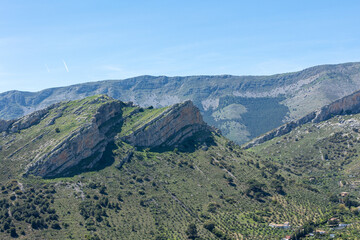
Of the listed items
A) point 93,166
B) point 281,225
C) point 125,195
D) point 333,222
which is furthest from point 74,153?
point 333,222

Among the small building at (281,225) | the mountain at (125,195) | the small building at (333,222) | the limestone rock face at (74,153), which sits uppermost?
the limestone rock face at (74,153)

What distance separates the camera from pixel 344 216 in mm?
163750

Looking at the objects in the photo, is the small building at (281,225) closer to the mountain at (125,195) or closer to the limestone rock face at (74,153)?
the mountain at (125,195)

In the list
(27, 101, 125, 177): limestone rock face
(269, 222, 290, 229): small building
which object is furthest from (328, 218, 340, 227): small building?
(27, 101, 125, 177): limestone rock face

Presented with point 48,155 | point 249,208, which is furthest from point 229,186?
point 48,155

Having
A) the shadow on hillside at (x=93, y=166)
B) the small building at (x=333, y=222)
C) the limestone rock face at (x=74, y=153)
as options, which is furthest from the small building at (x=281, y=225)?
the limestone rock face at (x=74, y=153)

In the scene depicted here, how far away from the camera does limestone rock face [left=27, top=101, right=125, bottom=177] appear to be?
167 metres

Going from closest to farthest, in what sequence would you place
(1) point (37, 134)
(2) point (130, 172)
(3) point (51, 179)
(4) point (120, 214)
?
(4) point (120, 214) < (3) point (51, 179) < (2) point (130, 172) < (1) point (37, 134)

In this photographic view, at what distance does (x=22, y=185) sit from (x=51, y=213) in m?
24.9

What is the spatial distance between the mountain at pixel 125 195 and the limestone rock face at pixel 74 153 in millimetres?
459

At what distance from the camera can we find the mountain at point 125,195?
13512 centimetres

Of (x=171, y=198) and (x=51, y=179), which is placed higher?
(x=51, y=179)

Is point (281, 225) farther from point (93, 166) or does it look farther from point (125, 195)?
point (93, 166)

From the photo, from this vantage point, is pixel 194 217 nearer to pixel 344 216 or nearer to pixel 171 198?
pixel 171 198
